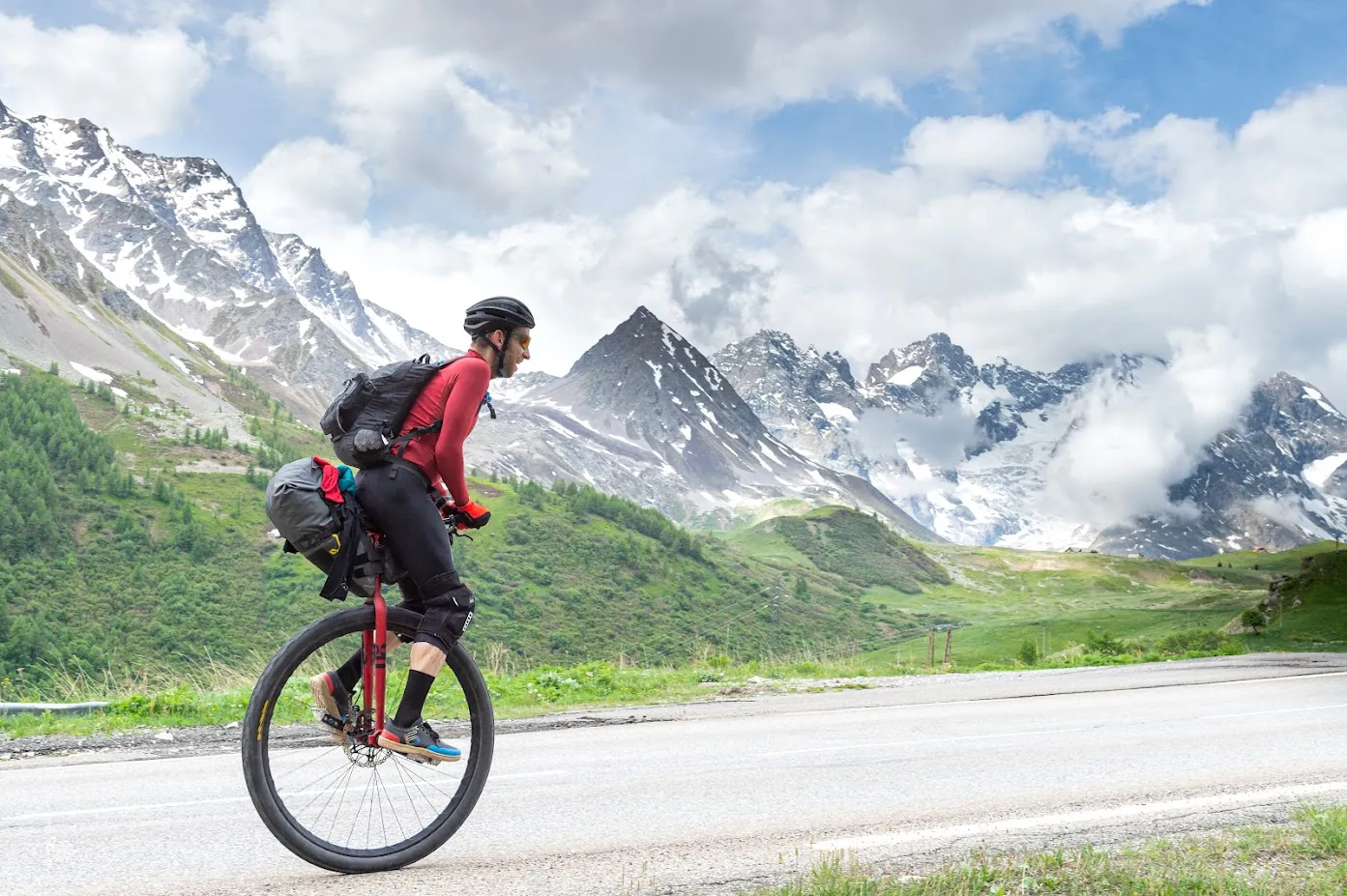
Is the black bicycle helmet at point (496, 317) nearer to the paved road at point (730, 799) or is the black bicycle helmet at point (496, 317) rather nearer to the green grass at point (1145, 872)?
the paved road at point (730, 799)

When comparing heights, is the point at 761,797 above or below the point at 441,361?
below

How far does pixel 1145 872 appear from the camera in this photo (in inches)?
217

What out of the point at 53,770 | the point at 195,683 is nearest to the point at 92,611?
the point at 195,683

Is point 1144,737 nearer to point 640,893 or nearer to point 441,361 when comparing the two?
point 640,893

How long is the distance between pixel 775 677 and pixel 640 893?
1688cm

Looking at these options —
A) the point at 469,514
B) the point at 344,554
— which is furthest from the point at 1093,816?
the point at 344,554

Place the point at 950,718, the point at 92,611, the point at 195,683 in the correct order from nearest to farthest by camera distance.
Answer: the point at 950,718
the point at 195,683
the point at 92,611

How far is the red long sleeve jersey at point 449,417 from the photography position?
5.72 meters

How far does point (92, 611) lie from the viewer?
449ft

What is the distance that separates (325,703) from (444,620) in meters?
0.75

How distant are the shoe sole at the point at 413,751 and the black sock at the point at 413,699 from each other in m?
0.10

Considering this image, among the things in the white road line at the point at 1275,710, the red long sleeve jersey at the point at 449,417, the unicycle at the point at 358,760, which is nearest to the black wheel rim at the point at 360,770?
the unicycle at the point at 358,760

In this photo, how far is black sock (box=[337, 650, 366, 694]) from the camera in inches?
228

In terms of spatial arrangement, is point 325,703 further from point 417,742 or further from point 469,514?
point 469,514
